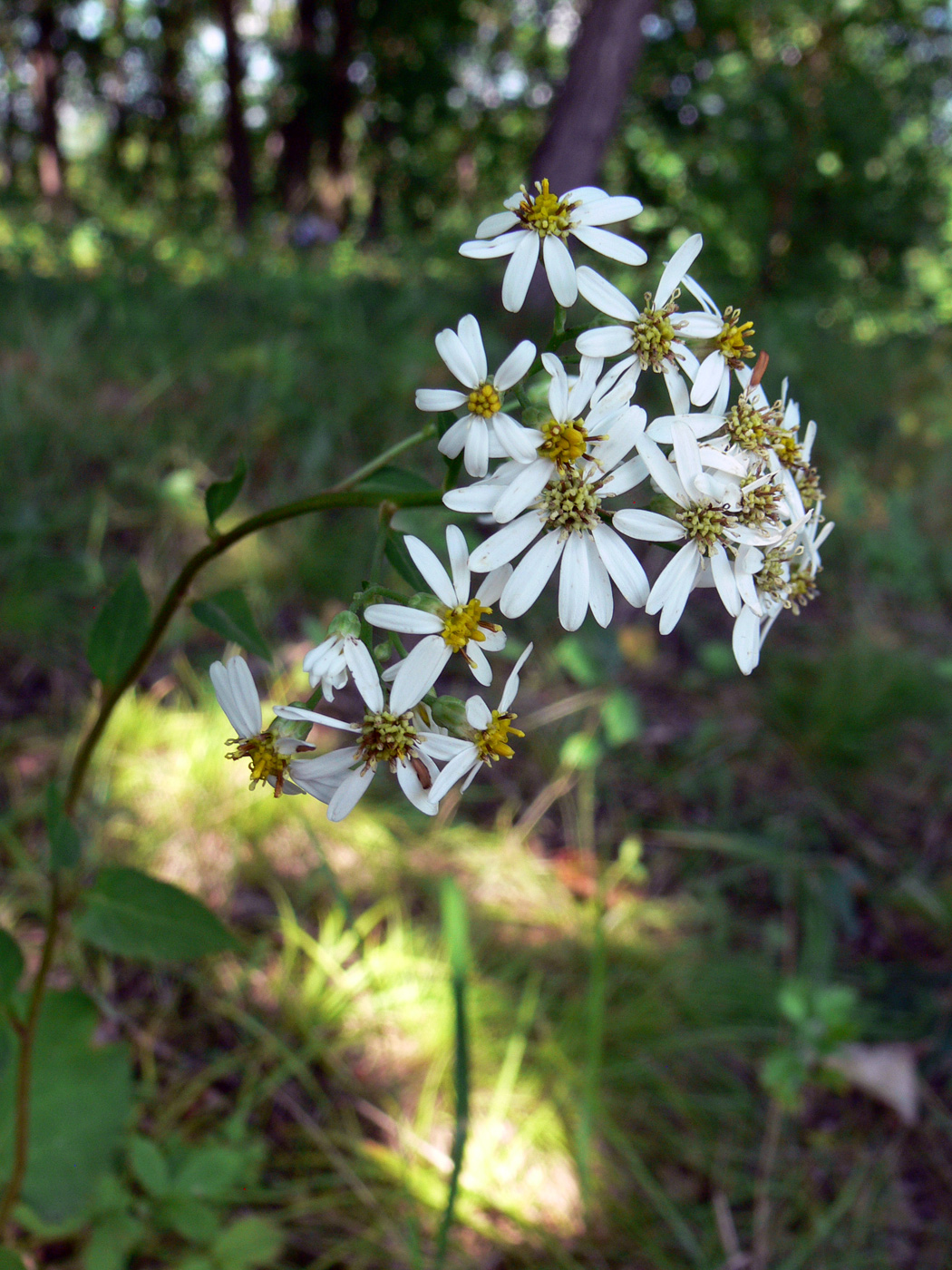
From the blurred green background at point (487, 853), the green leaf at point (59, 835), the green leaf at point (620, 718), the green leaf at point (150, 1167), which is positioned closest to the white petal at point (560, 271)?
the blurred green background at point (487, 853)

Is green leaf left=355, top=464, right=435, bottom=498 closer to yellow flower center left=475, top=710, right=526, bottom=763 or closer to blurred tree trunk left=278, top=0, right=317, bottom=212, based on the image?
yellow flower center left=475, top=710, right=526, bottom=763

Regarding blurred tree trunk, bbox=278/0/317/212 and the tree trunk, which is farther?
blurred tree trunk, bbox=278/0/317/212

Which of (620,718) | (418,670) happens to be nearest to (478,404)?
(418,670)

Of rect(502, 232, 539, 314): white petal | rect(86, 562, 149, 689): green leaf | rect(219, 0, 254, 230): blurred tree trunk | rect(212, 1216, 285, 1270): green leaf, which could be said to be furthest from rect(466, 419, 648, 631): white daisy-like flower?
rect(219, 0, 254, 230): blurred tree trunk

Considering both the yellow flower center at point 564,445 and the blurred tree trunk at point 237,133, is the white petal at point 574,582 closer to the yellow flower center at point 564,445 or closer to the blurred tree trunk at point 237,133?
the yellow flower center at point 564,445

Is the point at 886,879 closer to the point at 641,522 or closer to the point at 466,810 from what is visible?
the point at 466,810

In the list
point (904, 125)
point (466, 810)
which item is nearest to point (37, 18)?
point (904, 125)
